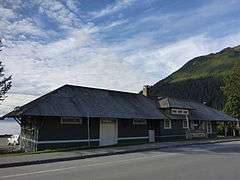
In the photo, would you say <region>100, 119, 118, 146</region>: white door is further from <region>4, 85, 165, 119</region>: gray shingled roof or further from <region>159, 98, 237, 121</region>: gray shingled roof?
<region>159, 98, 237, 121</region>: gray shingled roof

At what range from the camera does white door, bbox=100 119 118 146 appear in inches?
1193

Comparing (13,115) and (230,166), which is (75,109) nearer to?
(13,115)

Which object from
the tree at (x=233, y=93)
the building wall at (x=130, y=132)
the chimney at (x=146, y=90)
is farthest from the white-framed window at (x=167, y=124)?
the tree at (x=233, y=93)

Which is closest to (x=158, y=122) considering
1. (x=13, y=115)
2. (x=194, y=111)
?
(x=194, y=111)

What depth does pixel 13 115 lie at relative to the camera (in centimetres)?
2825

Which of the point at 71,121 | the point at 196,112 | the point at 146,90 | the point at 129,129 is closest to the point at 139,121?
the point at 129,129

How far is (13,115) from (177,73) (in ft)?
564

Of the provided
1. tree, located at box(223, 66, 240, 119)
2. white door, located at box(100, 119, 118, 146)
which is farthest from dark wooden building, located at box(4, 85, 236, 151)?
tree, located at box(223, 66, 240, 119)

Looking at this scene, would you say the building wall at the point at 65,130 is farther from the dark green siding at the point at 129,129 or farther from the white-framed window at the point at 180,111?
the white-framed window at the point at 180,111

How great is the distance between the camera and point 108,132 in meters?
30.8

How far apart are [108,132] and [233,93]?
3624cm

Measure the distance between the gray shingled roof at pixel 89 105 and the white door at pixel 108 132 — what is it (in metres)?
1.01

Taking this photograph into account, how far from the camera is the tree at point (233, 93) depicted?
59562 mm

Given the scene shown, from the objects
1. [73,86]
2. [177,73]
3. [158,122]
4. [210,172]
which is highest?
[177,73]
